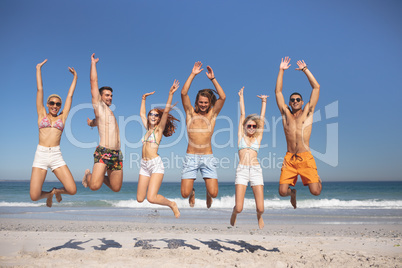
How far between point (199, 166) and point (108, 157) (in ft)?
7.24

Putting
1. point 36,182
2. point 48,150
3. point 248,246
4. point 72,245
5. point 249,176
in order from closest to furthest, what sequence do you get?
point 36,182 < point 48,150 < point 249,176 < point 248,246 < point 72,245

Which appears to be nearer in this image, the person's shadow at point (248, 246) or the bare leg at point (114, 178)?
the bare leg at point (114, 178)

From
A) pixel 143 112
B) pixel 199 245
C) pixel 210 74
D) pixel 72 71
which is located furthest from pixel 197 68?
pixel 199 245

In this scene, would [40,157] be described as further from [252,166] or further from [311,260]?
[311,260]

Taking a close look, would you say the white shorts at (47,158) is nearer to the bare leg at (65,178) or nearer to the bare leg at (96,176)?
the bare leg at (65,178)

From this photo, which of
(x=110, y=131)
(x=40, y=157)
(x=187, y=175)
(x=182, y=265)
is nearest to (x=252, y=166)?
(x=187, y=175)

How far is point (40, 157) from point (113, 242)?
4358mm

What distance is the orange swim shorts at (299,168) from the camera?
26.3ft

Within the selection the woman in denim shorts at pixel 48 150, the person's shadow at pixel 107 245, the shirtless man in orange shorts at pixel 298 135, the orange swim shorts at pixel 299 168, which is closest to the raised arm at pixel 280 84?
the shirtless man in orange shorts at pixel 298 135

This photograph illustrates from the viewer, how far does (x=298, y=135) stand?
815 centimetres

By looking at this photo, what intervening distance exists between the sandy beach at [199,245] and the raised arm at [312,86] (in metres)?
3.95

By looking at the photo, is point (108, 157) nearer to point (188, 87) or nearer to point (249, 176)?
point (188, 87)

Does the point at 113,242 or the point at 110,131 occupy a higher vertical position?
the point at 110,131

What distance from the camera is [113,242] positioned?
34.9 feet
